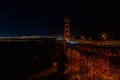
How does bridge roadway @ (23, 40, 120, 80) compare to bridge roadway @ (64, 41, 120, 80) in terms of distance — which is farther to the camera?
bridge roadway @ (64, 41, 120, 80)

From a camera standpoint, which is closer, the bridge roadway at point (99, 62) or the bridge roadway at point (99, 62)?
the bridge roadway at point (99, 62)

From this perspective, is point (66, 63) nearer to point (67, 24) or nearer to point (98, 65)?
point (98, 65)

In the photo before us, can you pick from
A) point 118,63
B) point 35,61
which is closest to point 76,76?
point 118,63

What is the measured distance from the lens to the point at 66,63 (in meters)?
45.6

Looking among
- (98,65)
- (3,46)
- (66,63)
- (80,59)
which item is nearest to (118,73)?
(98,65)

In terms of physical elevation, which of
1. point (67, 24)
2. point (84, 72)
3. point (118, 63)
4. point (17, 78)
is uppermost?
point (67, 24)

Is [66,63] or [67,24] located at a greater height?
[67,24]

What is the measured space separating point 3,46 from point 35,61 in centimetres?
4931

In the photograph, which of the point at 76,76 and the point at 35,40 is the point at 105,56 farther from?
the point at 35,40

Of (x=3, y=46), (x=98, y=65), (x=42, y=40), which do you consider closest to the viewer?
(x=98, y=65)

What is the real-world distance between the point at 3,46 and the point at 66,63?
7051 cm

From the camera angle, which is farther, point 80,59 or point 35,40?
point 35,40

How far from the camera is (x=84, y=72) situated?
103ft

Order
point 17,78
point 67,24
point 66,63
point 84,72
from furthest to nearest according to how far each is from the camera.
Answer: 1. point 67,24
2. point 17,78
3. point 66,63
4. point 84,72
